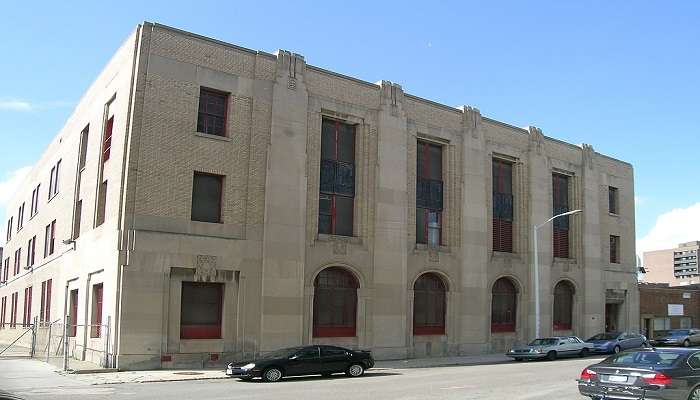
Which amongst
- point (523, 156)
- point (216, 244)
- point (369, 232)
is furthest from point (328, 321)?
point (523, 156)

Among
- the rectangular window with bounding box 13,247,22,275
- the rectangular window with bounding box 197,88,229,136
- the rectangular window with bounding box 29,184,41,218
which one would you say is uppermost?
the rectangular window with bounding box 197,88,229,136

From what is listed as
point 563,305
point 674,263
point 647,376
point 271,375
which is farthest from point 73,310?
point 674,263

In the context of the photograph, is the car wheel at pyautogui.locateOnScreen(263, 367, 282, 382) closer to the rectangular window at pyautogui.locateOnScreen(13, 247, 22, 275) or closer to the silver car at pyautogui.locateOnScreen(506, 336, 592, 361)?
the silver car at pyautogui.locateOnScreen(506, 336, 592, 361)

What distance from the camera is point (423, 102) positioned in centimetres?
3675

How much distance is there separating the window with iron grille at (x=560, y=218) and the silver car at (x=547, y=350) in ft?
31.1

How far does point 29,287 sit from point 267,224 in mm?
26688

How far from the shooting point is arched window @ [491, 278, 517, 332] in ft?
128

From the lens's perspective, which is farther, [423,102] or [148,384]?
[423,102]

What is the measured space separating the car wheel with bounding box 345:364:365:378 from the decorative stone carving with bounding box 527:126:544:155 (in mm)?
22648

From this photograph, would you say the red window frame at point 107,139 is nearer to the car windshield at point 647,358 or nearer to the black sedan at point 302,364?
the black sedan at point 302,364

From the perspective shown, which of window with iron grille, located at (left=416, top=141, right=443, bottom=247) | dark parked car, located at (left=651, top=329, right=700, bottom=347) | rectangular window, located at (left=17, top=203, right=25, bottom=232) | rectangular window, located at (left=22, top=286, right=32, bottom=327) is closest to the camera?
window with iron grille, located at (left=416, top=141, right=443, bottom=247)

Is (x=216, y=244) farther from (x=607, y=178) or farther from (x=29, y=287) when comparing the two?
(x=607, y=178)

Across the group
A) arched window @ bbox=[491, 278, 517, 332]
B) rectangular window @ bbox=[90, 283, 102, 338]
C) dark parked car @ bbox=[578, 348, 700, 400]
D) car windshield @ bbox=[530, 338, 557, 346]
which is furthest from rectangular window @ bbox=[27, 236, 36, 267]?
dark parked car @ bbox=[578, 348, 700, 400]

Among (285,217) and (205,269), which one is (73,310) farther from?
(285,217)
